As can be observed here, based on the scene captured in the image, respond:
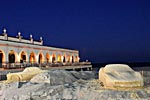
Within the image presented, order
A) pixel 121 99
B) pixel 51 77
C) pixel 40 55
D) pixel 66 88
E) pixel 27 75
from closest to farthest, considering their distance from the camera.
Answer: pixel 121 99 → pixel 66 88 → pixel 51 77 → pixel 27 75 → pixel 40 55

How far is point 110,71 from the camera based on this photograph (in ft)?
43.2

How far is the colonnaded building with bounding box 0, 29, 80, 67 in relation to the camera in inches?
1218

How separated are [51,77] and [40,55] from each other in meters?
27.2

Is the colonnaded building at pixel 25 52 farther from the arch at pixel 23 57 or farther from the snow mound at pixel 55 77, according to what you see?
the snow mound at pixel 55 77

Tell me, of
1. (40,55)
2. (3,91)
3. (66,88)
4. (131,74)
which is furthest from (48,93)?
(40,55)

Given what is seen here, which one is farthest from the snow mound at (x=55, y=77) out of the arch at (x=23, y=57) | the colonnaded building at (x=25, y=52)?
the arch at (x=23, y=57)

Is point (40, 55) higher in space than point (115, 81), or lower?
higher

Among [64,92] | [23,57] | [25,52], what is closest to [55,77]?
[64,92]

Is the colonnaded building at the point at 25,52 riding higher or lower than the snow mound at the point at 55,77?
higher

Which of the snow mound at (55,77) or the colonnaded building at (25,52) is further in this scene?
the colonnaded building at (25,52)

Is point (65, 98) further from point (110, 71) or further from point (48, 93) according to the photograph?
point (110, 71)

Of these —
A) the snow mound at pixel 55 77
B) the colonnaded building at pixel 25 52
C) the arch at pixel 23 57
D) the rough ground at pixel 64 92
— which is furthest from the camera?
the arch at pixel 23 57

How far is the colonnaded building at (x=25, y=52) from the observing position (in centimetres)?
3093

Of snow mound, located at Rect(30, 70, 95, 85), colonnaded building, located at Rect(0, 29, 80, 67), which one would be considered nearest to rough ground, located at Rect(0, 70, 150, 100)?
snow mound, located at Rect(30, 70, 95, 85)
